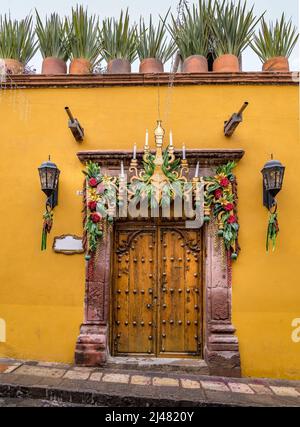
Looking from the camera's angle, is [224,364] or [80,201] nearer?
[224,364]

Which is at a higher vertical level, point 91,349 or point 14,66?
point 14,66

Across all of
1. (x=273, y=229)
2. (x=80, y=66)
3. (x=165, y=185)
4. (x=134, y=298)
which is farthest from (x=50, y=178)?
(x=273, y=229)

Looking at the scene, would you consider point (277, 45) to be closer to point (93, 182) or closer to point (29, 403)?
point (93, 182)

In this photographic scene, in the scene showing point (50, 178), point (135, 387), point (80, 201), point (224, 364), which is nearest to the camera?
point (135, 387)

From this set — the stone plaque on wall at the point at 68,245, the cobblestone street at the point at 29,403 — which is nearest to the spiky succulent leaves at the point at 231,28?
the stone plaque on wall at the point at 68,245

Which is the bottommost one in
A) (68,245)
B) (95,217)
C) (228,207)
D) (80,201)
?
(68,245)

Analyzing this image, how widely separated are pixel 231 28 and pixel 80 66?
2.17 metres

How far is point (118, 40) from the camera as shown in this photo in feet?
17.1

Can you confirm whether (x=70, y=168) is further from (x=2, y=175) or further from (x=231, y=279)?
(x=231, y=279)

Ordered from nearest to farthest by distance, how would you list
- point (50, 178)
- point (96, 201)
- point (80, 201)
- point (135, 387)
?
point (135, 387)
point (50, 178)
point (96, 201)
point (80, 201)

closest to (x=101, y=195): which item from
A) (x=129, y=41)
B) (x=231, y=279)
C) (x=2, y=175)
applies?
(x=2, y=175)

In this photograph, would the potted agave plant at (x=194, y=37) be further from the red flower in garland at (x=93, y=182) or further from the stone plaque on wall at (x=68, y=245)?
the stone plaque on wall at (x=68, y=245)

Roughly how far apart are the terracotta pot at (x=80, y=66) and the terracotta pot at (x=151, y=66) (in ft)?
2.51

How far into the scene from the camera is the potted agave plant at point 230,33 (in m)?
5.01
